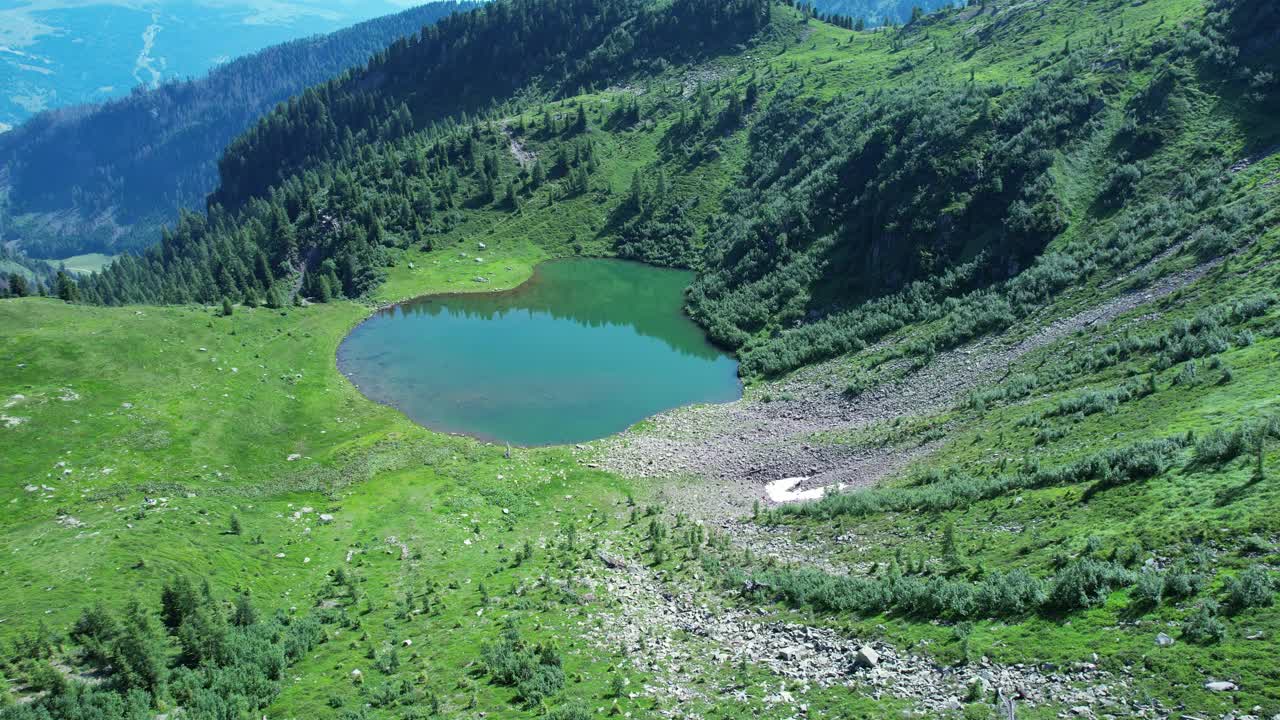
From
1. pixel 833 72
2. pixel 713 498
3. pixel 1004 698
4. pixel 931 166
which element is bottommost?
pixel 713 498

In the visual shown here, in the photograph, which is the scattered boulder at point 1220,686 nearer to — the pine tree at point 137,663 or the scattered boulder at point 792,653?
the scattered boulder at point 792,653

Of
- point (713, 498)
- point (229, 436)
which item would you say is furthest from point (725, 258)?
point (229, 436)

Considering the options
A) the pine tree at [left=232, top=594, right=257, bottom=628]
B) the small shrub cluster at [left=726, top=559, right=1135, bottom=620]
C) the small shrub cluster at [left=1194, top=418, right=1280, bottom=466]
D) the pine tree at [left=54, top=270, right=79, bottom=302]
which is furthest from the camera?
the pine tree at [left=54, top=270, right=79, bottom=302]

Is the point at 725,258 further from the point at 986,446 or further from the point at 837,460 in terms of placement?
the point at 986,446

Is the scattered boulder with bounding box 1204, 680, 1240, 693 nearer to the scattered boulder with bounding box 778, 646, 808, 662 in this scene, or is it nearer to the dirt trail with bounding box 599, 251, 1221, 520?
the scattered boulder with bounding box 778, 646, 808, 662

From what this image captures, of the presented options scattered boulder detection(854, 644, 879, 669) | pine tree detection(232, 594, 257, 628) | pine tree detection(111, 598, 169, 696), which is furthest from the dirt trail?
pine tree detection(111, 598, 169, 696)

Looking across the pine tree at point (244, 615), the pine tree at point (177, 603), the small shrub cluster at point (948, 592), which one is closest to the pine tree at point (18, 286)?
the pine tree at point (177, 603)
